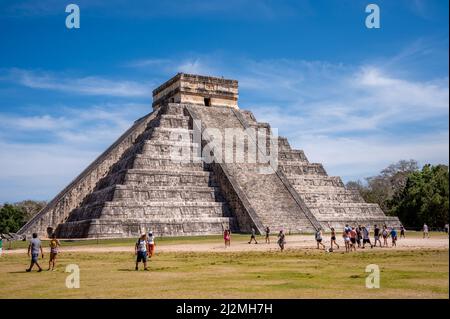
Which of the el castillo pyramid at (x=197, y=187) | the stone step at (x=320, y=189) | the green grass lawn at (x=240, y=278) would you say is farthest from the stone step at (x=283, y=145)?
the green grass lawn at (x=240, y=278)

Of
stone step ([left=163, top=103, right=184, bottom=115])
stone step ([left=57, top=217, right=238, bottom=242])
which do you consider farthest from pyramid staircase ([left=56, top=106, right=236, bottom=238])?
stone step ([left=163, top=103, right=184, bottom=115])

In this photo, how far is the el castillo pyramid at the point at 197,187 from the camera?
2816 cm

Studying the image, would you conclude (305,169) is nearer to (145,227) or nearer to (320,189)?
(320,189)

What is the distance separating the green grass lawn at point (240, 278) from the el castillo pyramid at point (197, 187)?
11.4 metres

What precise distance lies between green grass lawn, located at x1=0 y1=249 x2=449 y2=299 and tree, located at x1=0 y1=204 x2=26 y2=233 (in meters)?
35.0

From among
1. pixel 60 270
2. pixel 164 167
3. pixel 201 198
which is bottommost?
pixel 60 270

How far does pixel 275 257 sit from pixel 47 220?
1949cm

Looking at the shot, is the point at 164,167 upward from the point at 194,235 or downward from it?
upward

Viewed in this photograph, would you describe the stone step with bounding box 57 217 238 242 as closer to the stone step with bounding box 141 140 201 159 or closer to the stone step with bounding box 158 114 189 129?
the stone step with bounding box 141 140 201 159

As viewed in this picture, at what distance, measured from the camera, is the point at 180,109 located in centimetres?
3853

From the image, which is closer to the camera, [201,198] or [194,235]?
[194,235]

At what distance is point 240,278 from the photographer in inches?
443
